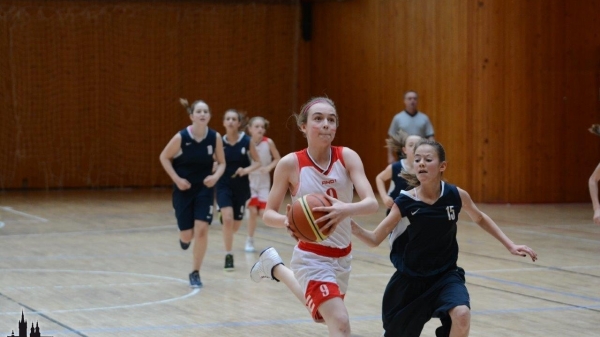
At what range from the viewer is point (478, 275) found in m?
9.66

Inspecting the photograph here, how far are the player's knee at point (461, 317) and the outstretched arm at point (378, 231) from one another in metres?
0.57

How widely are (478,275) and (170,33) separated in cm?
1401

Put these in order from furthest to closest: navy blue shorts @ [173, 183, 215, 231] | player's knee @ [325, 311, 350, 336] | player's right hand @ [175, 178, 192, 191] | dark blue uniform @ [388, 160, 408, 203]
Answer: dark blue uniform @ [388, 160, 408, 203], navy blue shorts @ [173, 183, 215, 231], player's right hand @ [175, 178, 192, 191], player's knee @ [325, 311, 350, 336]

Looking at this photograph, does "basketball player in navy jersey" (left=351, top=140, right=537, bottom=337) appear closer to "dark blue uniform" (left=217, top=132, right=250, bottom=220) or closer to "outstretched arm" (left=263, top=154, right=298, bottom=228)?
"outstretched arm" (left=263, top=154, right=298, bottom=228)

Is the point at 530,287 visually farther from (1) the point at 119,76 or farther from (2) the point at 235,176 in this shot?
(1) the point at 119,76

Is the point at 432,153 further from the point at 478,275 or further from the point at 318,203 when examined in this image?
the point at 478,275

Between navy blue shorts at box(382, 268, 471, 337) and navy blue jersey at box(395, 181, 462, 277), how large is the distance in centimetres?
6

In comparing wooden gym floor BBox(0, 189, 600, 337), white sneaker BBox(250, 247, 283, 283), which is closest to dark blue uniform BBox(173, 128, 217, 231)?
wooden gym floor BBox(0, 189, 600, 337)

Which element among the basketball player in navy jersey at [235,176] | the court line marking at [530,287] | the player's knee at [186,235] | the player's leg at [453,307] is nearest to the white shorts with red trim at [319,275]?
the player's leg at [453,307]

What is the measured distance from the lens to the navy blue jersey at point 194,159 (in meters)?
9.20

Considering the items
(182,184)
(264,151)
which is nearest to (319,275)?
(182,184)

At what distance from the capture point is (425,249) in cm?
550

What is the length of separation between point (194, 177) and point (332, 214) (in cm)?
465

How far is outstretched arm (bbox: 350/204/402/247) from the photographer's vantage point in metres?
5.29
